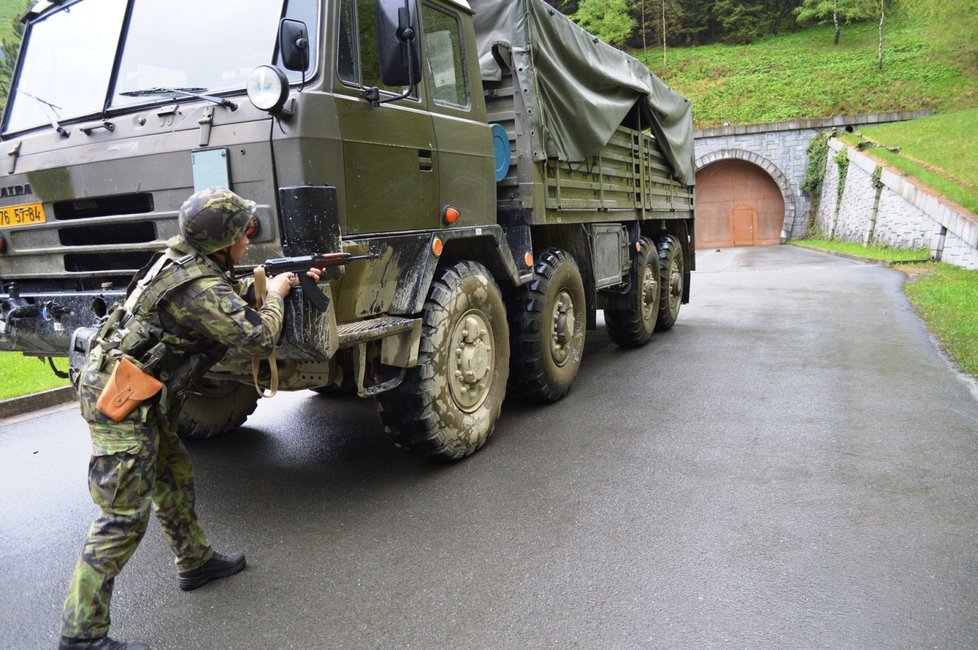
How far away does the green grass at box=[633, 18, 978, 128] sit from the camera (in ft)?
110

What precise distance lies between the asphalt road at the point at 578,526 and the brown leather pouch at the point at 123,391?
3.14 ft

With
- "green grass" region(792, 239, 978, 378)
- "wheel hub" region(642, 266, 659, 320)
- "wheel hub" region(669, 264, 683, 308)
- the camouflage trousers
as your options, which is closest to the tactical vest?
the camouflage trousers

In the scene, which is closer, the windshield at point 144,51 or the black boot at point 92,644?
the black boot at point 92,644

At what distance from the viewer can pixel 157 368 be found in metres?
2.80

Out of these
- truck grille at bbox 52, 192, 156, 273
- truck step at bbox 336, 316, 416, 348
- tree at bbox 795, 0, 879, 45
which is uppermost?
tree at bbox 795, 0, 879, 45

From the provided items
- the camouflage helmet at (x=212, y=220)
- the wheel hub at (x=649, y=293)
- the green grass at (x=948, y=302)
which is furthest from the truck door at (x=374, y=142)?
the green grass at (x=948, y=302)

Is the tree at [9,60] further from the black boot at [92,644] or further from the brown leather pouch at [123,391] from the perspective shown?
the black boot at [92,644]

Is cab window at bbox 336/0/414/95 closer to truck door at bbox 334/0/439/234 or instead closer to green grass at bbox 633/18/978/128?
truck door at bbox 334/0/439/234

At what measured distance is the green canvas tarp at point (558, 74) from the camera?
536cm

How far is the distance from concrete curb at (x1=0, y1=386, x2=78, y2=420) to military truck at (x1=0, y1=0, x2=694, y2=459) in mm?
2485

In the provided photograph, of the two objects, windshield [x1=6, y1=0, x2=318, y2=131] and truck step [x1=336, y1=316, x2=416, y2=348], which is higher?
windshield [x1=6, y1=0, x2=318, y2=131]

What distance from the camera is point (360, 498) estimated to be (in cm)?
416

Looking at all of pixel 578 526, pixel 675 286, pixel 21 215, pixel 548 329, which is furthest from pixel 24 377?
pixel 675 286

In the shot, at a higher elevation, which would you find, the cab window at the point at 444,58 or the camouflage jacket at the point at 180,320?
the cab window at the point at 444,58
